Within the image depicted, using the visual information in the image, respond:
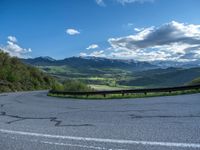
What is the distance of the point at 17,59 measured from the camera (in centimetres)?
7381

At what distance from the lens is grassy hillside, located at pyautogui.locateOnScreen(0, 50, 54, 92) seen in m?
53.0

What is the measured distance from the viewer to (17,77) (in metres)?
56.9

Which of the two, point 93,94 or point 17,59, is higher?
point 17,59

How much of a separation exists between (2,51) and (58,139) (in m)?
70.5

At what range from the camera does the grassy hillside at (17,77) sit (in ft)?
174

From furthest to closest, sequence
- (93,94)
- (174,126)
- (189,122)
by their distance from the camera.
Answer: (93,94)
(189,122)
(174,126)

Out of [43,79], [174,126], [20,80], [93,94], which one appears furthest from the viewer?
[43,79]

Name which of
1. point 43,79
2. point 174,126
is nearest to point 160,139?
point 174,126

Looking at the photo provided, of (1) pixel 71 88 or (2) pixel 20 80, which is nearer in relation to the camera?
(1) pixel 71 88

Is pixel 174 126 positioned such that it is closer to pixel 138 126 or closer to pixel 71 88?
pixel 138 126

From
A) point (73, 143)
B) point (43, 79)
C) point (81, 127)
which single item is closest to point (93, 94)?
point (81, 127)

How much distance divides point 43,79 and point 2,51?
13207 millimetres

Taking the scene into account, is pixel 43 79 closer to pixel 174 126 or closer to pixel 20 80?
pixel 20 80

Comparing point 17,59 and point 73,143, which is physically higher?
point 17,59
